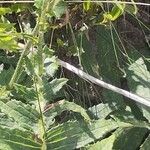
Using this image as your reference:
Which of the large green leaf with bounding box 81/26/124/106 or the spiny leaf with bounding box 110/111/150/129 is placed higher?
the large green leaf with bounding box 81/26/124/106

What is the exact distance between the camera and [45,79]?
1.22 m

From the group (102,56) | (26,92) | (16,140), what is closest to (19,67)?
(26,92)

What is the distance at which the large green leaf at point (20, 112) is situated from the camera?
43.5 inches

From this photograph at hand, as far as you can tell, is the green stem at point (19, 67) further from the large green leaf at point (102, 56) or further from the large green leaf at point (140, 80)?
the large green leaf at point (140, 80)

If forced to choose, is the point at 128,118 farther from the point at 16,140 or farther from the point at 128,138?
the point at 16,140

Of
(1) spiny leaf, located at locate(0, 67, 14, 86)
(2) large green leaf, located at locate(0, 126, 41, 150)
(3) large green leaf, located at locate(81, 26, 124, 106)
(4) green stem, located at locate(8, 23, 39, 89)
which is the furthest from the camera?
(3) large green leaf, located at locate(81, 26, 124, 106)

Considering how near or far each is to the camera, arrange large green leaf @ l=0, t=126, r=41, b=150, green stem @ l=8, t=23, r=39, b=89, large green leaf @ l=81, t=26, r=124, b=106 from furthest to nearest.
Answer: large green leaf @ l=81, t=26, r=124, b=106, green stem @ l=8, t=23, r=39, b=89, large green leaf @ l=0, t=126, r=41, b=150

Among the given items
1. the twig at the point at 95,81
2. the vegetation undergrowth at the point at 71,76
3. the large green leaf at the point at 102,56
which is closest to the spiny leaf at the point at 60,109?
the vegetation undergrowth at the point at 71,76

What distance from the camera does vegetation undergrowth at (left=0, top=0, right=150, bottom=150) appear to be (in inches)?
43.9

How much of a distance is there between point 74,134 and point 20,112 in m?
0.14

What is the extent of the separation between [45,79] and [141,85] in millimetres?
309

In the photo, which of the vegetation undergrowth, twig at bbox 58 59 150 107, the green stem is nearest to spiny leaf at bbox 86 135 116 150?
the vegetation undergrowth

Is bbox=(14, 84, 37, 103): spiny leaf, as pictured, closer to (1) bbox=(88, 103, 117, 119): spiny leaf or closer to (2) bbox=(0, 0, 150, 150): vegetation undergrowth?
(2) bbox=(0, 0, 150, 150): vegetation undergrowth

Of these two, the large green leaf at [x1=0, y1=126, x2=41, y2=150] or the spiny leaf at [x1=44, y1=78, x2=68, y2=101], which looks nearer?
the large green leaf at [x1=0, y1=126, x2=41, y2=150]
